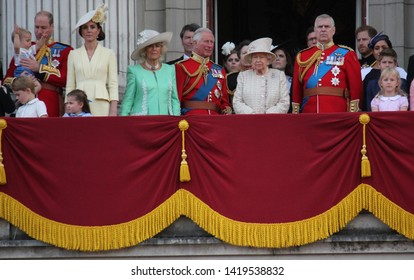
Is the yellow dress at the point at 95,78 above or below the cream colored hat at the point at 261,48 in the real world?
below

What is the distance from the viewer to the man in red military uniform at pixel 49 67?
16984mm

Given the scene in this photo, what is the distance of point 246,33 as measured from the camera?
22781 millimetres

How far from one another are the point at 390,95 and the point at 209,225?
7.43 ft

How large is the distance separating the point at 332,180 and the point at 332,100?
54.8 inches

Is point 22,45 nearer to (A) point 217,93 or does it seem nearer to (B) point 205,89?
(B) point 205,89

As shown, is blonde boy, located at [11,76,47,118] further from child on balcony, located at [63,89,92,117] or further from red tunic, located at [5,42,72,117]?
red tunic, located at [5,42,72,117]

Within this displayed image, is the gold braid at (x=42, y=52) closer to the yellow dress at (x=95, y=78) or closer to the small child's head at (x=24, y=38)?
the small child's head at (x=24, y=38)

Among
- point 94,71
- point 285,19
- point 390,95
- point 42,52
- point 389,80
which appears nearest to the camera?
point 389,80

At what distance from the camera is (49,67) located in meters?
17.1

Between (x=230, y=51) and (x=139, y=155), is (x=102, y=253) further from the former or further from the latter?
(x=230, y=51)

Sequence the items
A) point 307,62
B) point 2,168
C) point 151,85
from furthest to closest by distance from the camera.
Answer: point 307,62, point 151,85, point 2,168

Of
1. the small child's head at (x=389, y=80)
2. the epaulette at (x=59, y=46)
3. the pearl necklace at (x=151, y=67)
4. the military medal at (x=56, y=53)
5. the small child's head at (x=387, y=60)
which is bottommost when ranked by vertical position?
the small child's head at (x=389, y=80)

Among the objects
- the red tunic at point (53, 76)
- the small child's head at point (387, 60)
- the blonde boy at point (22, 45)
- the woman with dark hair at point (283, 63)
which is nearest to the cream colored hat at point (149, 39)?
the red tunic at point (53, 76)

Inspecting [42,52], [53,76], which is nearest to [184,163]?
[53,76]
